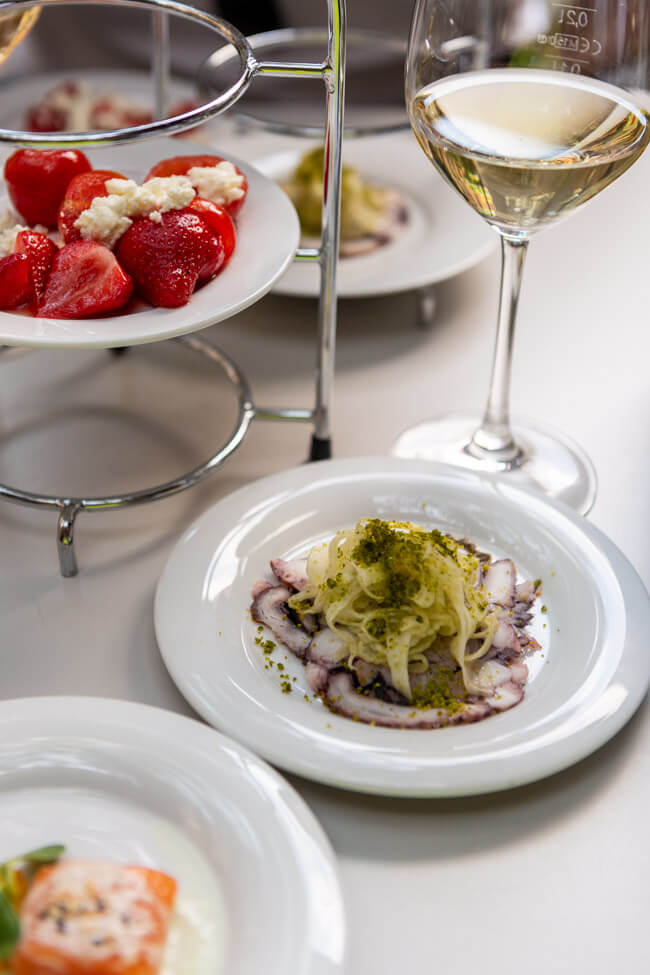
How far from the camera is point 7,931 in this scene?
1.65ft

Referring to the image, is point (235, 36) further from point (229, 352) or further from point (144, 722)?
point (144, 722)

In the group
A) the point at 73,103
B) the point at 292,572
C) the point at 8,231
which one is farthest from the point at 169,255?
the point at 73,103

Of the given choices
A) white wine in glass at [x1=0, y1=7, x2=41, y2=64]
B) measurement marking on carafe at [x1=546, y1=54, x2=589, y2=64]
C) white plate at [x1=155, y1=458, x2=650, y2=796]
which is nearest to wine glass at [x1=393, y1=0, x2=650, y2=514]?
measurement marking on carafe at [x1=546, y1=54, x2=589, y2=64]

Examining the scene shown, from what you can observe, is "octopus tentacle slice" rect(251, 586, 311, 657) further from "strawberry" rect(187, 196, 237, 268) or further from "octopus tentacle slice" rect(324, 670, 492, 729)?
"strawberry" rect(187, 196, 237, 268)

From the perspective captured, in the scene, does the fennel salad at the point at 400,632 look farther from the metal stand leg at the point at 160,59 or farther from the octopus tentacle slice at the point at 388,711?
the metal stand leg at the point at 160,59

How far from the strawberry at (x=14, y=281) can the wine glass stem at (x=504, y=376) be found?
16.0 inches

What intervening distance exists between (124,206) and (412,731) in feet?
1.58

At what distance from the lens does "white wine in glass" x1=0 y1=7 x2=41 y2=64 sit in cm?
95

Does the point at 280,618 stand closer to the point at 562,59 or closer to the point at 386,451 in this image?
the point at 386,451

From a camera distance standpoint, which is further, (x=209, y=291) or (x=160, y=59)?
(x=160, y=59)

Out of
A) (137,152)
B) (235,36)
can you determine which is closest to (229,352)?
(137,152)

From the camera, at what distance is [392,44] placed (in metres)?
1.45

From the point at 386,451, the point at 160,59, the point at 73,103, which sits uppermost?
the point at 160,59

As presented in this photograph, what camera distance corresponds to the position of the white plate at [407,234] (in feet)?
3.76
